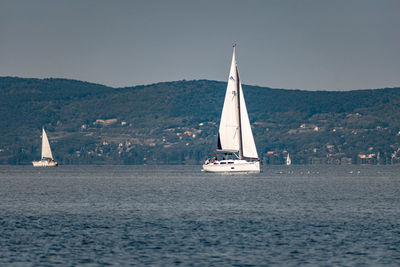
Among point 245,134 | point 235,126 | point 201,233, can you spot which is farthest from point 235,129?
point 201,233

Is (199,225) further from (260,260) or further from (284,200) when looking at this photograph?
(284,200)

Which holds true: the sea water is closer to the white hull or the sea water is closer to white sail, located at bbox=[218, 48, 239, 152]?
white sail, located at bbox=[218, 48, 239, 152]

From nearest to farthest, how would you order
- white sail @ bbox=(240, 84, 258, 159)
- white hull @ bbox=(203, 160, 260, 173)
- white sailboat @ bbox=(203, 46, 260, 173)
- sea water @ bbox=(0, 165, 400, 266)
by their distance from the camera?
sea water @ bbox=(0, 165, 400, 266), white sailboat @ bbox=(203, 46, 260, 173), white sail @ bbox=(240, 84, 258, 159), white hull @ bbox=(203, 160, 260, 173)

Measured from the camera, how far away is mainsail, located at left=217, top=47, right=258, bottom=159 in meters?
146

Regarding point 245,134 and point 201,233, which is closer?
point 201,233

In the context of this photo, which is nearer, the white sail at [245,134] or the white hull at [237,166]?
the white sail at [245,134]

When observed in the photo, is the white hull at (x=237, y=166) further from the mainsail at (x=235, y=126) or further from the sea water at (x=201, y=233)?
the sea water at (x=201, y=233)

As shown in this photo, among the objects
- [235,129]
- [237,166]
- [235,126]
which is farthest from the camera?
[237,166]

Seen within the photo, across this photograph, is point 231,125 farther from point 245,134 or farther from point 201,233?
point 201,233

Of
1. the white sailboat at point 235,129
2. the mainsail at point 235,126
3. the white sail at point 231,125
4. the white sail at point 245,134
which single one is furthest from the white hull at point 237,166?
the white sail at point 231,125

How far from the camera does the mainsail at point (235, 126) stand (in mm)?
146500

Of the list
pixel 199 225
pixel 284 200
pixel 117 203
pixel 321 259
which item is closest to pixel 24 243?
pixel 199 225

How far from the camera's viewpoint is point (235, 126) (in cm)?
14662

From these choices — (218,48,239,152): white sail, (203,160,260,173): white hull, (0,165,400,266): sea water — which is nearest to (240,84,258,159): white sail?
(218,48,239,152): white sail
